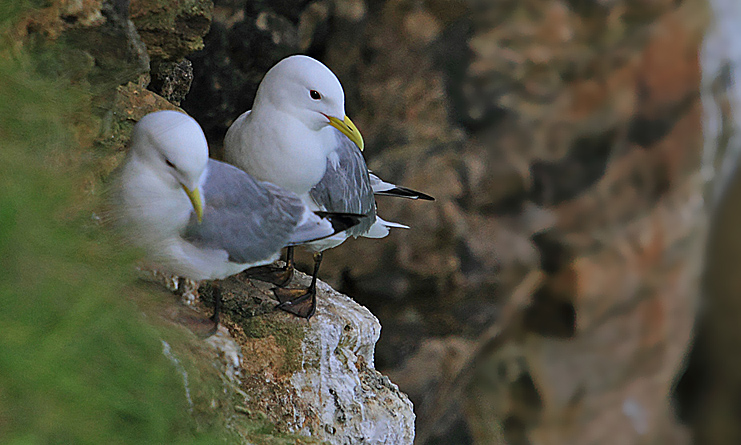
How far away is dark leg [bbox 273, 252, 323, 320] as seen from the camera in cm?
141

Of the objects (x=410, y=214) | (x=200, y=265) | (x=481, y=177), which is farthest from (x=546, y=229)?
(x=200, y=265)

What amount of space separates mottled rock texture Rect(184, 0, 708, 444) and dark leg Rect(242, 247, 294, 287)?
1.16m

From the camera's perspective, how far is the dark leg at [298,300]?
1.41 m

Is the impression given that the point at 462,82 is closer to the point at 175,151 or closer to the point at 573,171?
the point at 573,171

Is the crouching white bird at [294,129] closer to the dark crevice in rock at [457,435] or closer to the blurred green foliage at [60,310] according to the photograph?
the blurred green foliage at [60,310]

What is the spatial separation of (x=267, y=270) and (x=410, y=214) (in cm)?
130

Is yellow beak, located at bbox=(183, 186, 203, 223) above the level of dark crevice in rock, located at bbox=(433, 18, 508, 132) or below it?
above

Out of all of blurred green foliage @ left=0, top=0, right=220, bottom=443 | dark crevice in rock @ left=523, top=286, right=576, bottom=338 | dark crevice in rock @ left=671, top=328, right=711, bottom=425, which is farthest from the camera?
dark crevice in rock @ left=671, top=328, right=711, bottom=425

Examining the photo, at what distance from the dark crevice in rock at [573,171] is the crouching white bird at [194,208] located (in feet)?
7.02

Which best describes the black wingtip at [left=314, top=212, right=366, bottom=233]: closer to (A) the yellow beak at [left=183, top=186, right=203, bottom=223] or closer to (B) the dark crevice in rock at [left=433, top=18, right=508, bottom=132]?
(A) the yellow beak at [left=183, top=186, right=203, bottom=223]

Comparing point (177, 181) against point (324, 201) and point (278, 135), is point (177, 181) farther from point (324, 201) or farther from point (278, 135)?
point (324, 201)

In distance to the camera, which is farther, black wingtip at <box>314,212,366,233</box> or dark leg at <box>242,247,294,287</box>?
dark leg at <box>242,247,294,287</box>

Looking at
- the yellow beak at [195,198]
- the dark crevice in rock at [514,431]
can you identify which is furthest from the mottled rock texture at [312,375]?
the dark crevice in rock at [514,431]

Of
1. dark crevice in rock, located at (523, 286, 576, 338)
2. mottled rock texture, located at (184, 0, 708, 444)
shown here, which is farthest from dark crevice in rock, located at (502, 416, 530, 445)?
dark crevice in rock, located at (523, 286, 576, 338)
